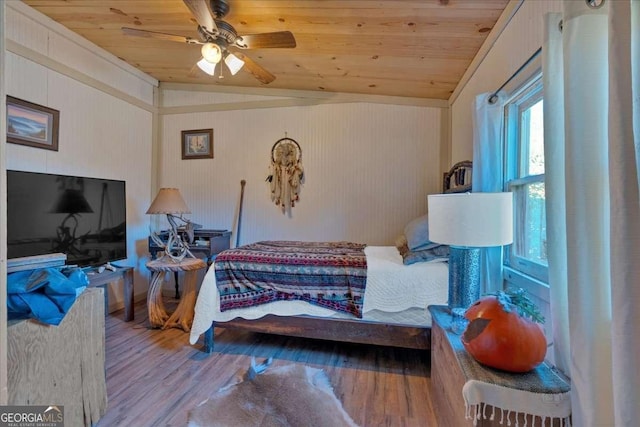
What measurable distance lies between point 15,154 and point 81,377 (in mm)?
1982

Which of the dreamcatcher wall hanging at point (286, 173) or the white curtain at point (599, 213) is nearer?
the white curtain at point (599, 213)

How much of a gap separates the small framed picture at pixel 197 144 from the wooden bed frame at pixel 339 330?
237 centimetres

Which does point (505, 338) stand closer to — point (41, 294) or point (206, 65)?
point (41, 294)

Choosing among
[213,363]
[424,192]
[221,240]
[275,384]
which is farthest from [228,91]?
[275,384]

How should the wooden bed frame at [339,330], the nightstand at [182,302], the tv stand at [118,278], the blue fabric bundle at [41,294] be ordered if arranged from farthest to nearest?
the nightstand at [182,302], the tv stand at [118,278], the wooden bed frame at [339,330], the blue fabric bundle at [41,294]

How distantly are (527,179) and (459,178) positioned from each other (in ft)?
4.03

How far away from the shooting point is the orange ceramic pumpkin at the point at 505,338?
1039 millimetres

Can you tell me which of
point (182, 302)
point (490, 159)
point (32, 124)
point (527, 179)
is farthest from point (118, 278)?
point (527, 179)

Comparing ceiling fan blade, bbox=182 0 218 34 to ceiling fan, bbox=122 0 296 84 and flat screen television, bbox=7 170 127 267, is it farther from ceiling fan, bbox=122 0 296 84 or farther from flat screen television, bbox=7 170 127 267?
flat screen television, bbox=7 170 127 267

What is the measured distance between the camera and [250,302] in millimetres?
2299

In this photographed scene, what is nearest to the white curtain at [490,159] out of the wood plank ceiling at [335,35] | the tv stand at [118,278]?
the wood plank ceiling at [335,35]

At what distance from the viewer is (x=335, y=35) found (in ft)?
7.63

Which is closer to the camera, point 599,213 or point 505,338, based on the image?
point 599,213

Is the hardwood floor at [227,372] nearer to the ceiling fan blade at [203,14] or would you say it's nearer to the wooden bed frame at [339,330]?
the wooden bed frame at [339,330]
